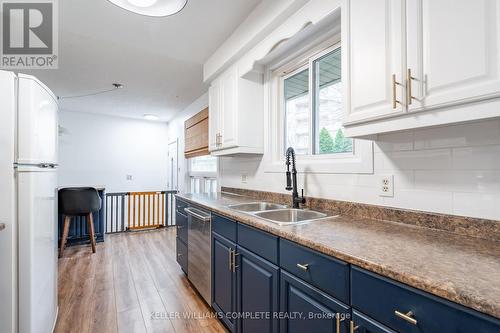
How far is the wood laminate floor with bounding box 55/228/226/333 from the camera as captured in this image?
1.96 metres

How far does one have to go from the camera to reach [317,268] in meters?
1.04

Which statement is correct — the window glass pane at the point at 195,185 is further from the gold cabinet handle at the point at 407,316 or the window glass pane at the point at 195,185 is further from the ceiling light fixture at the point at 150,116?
the gold cabinet handle at the point at 407,316

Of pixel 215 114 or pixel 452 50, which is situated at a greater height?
pixel 215 114

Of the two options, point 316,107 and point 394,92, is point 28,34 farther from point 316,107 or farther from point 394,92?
point 394,92

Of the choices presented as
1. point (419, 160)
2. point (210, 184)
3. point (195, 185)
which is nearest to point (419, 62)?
point (419, 160)

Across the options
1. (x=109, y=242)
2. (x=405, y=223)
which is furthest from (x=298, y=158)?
(x=109, y=242)

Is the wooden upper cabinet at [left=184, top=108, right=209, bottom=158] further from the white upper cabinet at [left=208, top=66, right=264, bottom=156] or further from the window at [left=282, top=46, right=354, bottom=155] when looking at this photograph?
the window at [left=282, top=46, right=354, bottom=155]

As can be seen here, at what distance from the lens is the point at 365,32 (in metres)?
1.21

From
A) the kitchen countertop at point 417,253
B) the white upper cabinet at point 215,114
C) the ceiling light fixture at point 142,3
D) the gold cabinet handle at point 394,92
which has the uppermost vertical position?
the ceiling light fixture at point 142,3

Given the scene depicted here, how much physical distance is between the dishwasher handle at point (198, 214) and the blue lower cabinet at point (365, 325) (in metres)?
1.36

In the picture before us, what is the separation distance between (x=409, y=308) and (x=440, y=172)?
2.48ft

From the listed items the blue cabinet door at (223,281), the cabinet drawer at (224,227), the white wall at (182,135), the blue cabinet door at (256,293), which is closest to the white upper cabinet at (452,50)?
the blue cabinet door at (256,293)

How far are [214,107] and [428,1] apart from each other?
7.45ft

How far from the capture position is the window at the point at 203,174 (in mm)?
4184
